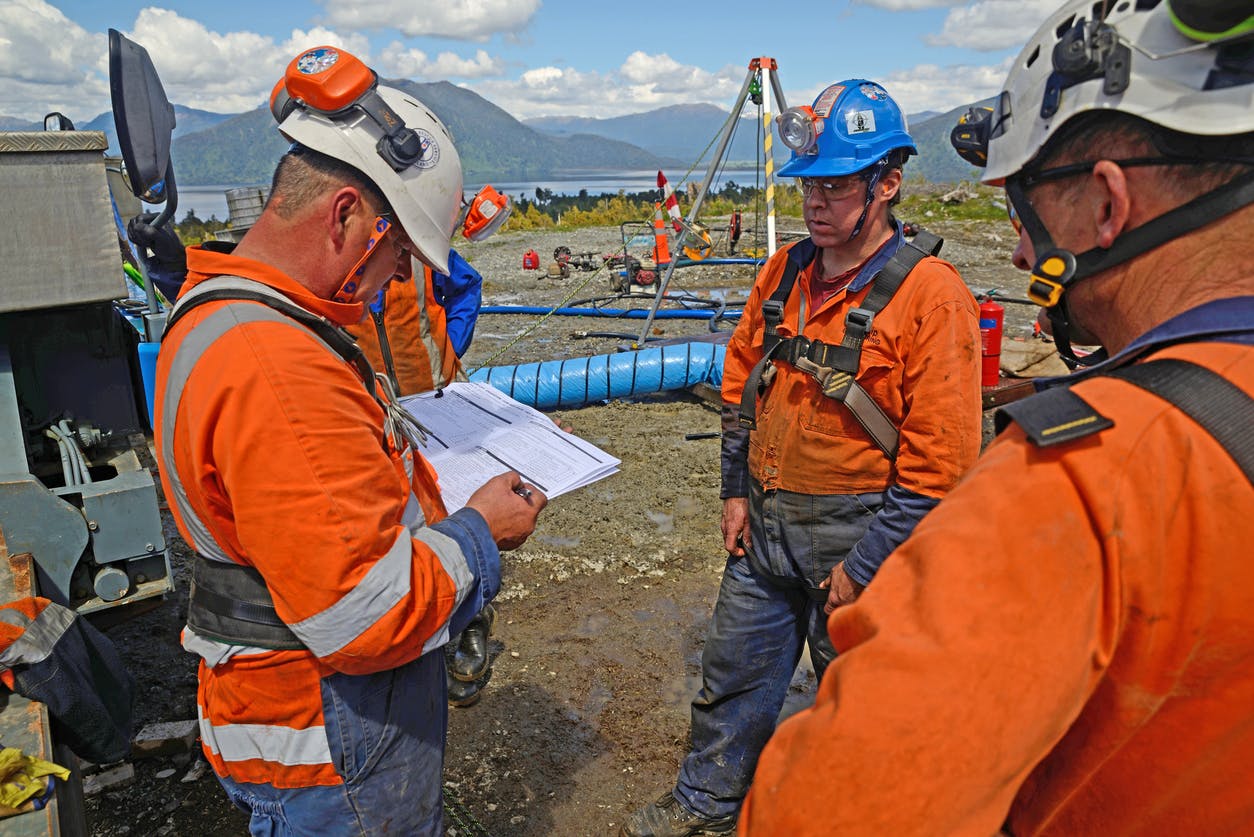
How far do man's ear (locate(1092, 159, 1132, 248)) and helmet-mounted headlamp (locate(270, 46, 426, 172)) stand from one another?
1249mm

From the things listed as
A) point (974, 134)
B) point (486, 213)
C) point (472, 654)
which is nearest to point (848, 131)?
point (974, 134)

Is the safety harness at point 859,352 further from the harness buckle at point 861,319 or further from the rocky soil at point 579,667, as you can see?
the rocky soil at point 579,667

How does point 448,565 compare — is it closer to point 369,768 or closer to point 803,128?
point 369,768

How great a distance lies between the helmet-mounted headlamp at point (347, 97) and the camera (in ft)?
5.27

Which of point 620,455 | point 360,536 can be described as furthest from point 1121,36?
point 620,455

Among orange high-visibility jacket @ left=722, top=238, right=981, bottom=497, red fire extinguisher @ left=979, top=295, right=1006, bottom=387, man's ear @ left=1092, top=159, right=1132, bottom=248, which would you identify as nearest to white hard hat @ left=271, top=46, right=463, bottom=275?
man's ear @ left=1092, top=159, right=1132, bottom=248

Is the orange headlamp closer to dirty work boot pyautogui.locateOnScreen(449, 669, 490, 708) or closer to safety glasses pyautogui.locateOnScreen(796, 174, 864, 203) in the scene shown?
safety glasses pyautogui.locateOnScreen(796, 174, 864, 203)

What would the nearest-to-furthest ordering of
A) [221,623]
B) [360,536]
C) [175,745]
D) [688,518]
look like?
[360,536] → [221,623] → [175,745] → [688,518]

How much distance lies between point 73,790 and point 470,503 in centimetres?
158

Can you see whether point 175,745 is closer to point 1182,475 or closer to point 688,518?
point 688,518

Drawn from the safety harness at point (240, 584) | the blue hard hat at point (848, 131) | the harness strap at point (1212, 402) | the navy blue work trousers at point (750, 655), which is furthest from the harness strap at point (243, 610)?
the blue hard hat at point (848, 131)

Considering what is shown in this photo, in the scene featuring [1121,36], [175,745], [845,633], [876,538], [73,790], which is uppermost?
[1121,36]

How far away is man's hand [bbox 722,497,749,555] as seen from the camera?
2895mm

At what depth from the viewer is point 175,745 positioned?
10.8 feet
